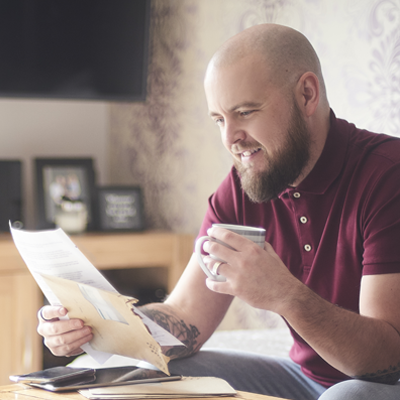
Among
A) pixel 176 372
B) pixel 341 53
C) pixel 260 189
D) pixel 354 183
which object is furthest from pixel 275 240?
pixel 341 53

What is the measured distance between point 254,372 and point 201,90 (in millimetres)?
1402

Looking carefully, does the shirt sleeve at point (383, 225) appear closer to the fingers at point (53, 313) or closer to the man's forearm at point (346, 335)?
the man's forearm at point (346, 335)

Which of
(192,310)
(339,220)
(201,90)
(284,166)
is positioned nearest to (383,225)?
(339,220)

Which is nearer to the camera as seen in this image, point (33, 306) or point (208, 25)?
point (33, 306)

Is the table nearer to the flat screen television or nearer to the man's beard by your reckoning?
the man's beard

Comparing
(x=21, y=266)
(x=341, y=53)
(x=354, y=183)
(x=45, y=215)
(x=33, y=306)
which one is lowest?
(x=33, y=306)

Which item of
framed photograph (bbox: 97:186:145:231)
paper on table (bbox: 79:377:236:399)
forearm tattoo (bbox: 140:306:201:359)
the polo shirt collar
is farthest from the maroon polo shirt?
framed photograph (bbox: 97:186:145:231)

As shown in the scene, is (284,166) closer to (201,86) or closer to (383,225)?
(383,225)

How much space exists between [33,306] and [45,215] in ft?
1.54

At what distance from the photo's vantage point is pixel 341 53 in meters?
1.74

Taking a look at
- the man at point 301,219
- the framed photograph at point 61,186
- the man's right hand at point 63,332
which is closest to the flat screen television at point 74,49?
the framed photograph at point 61,186

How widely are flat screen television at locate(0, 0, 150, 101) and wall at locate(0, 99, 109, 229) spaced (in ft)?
1.10

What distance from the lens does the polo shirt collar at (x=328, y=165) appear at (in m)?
1.16

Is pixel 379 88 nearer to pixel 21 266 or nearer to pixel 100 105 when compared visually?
pixel 21 266
